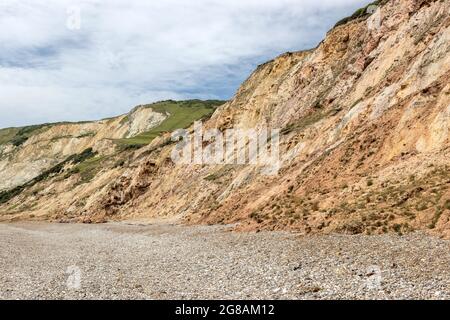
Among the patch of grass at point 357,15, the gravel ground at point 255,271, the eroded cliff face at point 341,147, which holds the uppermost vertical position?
the patch of grass at point 357,15

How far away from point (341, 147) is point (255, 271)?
23991 millimetres

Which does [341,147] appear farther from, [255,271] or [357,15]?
[357,15]

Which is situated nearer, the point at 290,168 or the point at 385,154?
the point at 385,154

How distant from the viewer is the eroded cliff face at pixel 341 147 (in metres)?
33.4

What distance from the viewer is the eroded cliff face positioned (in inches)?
1315

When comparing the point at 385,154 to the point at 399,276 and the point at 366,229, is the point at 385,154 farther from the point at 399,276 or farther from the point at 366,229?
the point at 399,276

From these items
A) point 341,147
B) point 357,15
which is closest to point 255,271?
point 341,147

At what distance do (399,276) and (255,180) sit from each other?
38118 mm

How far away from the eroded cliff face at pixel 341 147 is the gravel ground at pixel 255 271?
149 inches

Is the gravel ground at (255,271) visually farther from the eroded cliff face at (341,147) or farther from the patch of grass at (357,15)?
the patch of grass at (357,15)

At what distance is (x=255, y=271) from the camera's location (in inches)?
939

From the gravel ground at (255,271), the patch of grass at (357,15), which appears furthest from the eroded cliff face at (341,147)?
the gravel ground at (255,271)
